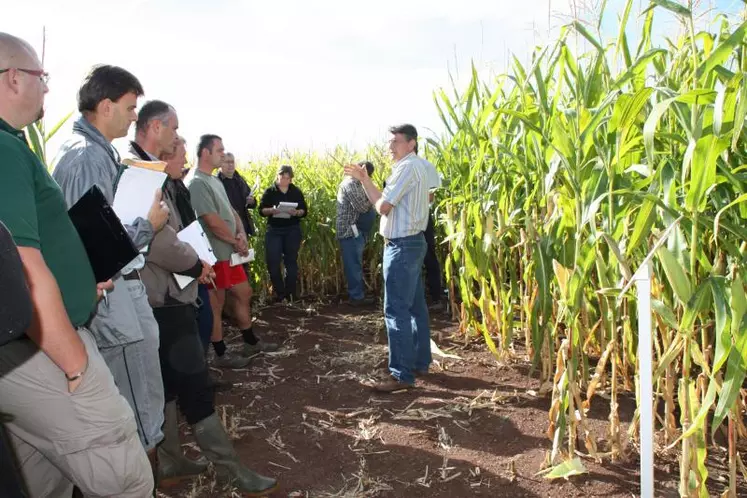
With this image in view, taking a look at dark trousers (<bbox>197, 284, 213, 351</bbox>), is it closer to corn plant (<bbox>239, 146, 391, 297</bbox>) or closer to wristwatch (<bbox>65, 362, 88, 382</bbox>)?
wristwatch (<bbox>65, 362, 88, 382</bbox>)

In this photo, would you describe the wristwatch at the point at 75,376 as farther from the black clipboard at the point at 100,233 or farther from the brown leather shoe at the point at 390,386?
the brown leather shoe at the point at 390,386

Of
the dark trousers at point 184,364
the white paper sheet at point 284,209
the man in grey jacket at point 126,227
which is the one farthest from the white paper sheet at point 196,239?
the white paper sheet at point 284,209

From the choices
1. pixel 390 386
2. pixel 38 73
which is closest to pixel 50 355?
pixel 38 73

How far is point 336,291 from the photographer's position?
7.95 metres

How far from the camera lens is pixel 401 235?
3992mm

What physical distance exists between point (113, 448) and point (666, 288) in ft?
7.35

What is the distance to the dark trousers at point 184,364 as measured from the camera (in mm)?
2723

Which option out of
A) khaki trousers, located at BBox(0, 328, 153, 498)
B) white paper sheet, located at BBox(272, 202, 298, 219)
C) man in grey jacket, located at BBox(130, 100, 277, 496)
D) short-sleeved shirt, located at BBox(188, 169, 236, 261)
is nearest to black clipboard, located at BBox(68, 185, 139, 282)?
khaki trousers, located at BBox(0, 328, 153, 498)

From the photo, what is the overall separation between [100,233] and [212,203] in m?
2.45

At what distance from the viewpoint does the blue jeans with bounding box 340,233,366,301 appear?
23.6 feet

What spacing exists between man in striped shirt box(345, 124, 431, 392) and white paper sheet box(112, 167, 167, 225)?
5.73ft

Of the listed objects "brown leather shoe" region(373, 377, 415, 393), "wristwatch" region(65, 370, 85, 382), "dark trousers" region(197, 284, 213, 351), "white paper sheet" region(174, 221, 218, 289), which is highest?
"white paper sheet" region(174, 221, 218, 289)

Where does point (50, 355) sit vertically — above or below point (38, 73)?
below

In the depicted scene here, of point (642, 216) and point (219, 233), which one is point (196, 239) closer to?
point (219, 233)
